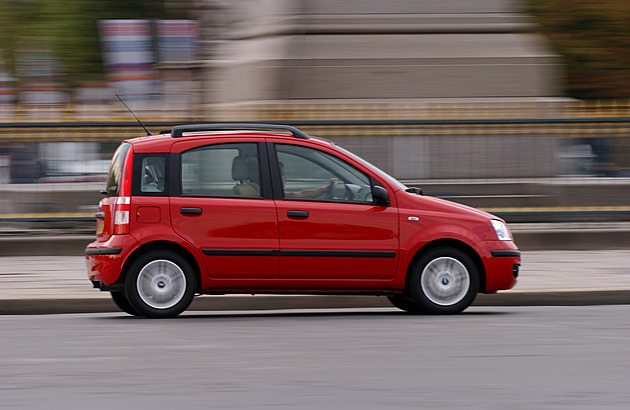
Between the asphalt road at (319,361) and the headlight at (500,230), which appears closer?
the asphalt road at (319,361)

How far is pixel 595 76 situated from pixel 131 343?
111 feet

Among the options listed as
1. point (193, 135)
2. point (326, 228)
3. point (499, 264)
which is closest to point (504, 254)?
point (499, 264)

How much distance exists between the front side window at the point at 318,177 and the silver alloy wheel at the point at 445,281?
2.57ft

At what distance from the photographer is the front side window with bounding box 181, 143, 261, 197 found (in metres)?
8.71

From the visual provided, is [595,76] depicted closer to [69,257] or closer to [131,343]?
[69,257]

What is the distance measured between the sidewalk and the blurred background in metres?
2.29

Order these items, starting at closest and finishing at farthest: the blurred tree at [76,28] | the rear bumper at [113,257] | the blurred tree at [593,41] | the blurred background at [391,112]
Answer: the rear bumper at [113,257] < the blurred background at [391,112] < the blurred tree at [593,41] < the blurred tree at [76,28]

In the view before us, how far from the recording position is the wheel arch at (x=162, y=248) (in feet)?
28.3

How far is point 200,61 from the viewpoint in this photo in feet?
57.2

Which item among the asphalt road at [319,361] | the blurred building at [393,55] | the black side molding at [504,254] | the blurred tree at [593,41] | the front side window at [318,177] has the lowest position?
the asphalt road at [319,361]

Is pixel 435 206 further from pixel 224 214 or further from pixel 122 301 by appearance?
pixel 122 301

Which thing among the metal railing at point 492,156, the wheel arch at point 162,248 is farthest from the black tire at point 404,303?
the metal railing at point 492,156

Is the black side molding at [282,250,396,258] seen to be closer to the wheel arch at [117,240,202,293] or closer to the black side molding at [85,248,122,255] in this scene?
the wheel arch at [117,240,202,293]

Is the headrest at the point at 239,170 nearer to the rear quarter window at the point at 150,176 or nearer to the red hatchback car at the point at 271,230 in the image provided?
the red hatchback car at the point at 271,230
